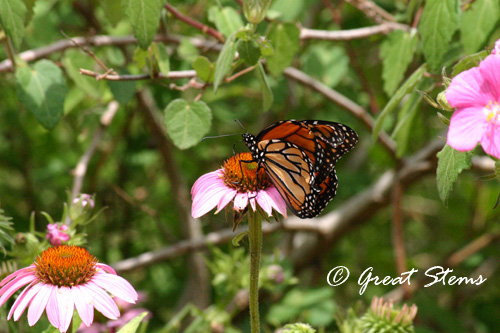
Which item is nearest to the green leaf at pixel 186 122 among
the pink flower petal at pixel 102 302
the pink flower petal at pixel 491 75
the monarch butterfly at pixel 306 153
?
the monarch butterfly at pixel 306 153

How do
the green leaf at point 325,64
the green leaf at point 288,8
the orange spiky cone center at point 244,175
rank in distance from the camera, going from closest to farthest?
the orange spiky cone center at point 244,175 < the green leaf at point 288,8 < the green leaf at point 325,64

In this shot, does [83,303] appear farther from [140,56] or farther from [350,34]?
[350,34]

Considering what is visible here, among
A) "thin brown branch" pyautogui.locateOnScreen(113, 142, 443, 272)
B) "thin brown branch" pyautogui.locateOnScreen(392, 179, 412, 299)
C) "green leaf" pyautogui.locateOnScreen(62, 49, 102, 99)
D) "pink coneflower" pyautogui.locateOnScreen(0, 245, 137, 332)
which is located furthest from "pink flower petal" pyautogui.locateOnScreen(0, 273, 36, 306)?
"thin brown branch" pyautogui.locateOnScreen(392, 179, 412, 299)

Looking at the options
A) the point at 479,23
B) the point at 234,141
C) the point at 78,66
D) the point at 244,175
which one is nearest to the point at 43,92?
the point at 78,66

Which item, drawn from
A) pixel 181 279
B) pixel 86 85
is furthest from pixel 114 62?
pixel 181 279

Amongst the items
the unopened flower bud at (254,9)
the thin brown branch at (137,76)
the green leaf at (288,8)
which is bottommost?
the thin brown branch at (137,76)

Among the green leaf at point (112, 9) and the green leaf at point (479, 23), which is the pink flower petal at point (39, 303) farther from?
the green leaf at point (479, 23)
